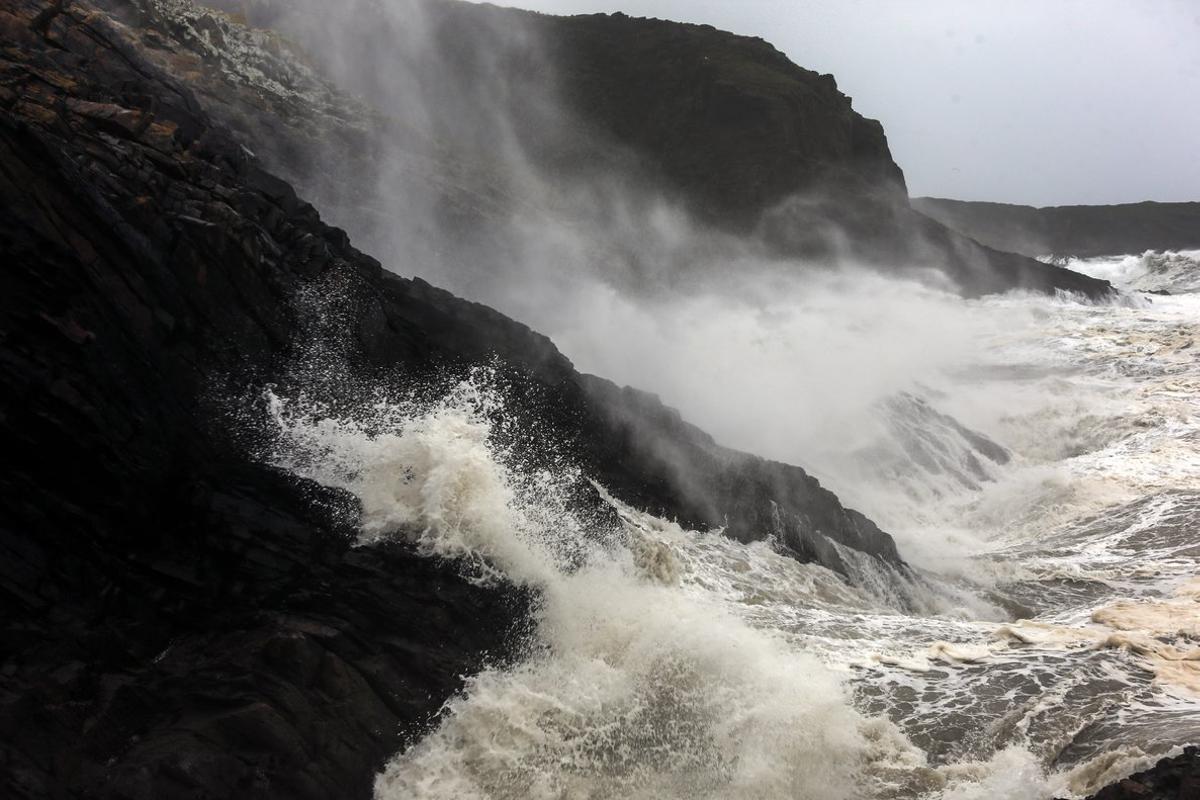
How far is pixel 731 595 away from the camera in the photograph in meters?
12.8

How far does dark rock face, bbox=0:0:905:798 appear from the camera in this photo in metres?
8.30

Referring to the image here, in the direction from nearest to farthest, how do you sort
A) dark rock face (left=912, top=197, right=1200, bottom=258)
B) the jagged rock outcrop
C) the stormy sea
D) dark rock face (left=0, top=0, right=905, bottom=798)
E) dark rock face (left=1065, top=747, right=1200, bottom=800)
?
dark rock face (left=1065, top=747, right=1200, bottom=800), dark rock face (left=0, top=0, right=905, bottom=798), the stormy sea, the jagged rock outcrop, dark rock face (left=912, top=197, right=1200, bottom=258)

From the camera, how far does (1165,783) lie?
6734mm

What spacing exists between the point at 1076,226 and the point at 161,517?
65232mm

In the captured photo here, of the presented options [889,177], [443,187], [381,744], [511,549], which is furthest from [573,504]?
[889,177]

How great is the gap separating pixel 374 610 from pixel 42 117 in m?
7.26

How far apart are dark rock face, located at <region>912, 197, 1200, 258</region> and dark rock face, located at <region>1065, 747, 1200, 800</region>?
5649 centimetres

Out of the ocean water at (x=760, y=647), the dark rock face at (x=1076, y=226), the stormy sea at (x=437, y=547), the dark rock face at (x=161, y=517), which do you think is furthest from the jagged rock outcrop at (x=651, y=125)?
the dark rock face at (x=1076, y=226)

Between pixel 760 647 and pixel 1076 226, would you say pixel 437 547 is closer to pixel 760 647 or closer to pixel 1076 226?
pixel 760 647

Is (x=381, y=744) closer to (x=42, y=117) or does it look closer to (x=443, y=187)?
(x=42, y=117)

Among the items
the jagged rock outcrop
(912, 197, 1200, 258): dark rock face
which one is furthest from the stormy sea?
(912, 197, 1200, 258): dark rock face

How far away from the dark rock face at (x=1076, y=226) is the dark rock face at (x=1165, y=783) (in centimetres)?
5649

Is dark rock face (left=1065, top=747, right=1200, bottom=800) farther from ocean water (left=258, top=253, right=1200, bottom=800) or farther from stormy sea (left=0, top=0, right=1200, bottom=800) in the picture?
ocean water (left=258, top=253, right=1200, bottom=800)

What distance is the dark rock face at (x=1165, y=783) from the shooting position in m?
6.58
